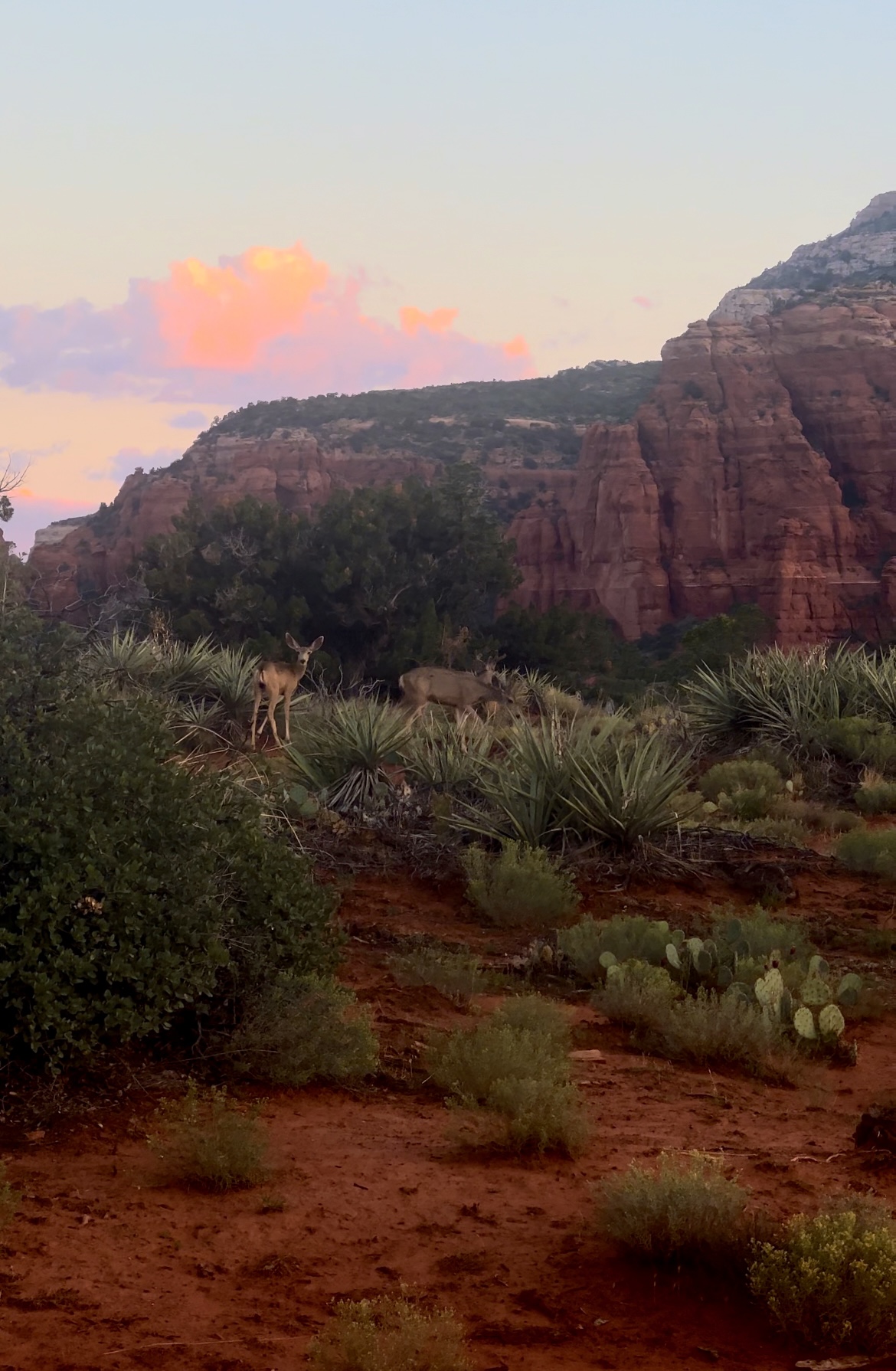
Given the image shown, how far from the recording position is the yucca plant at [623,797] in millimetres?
11039

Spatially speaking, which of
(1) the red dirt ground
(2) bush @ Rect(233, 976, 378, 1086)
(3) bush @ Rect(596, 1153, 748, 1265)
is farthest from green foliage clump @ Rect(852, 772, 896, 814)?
(3) bush @ Rect(596, 1153, 748, 1265)

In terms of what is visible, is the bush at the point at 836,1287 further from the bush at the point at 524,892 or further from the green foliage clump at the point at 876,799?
the green foliage clump at the point at 876,799

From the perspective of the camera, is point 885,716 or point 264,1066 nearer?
point 264,1066

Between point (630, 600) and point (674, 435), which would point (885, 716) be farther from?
point (674, 435)

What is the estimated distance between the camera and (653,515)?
72688 millimetres

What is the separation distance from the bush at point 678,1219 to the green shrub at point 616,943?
401 centimetres

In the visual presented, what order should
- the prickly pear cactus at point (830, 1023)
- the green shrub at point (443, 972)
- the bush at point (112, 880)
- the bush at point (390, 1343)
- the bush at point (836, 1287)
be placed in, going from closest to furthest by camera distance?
1. the bush at point (390, 1343)
2. the bush at point (836, 1287)
3. the bush at point (112, 880)
4. the prickly pear cactus at point (830, 1023)
5. the green shrub at point (443, 972)

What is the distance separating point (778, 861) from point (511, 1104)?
6830 mm

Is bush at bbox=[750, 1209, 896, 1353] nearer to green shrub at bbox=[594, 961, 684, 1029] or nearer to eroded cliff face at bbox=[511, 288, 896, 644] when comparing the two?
green shrub at bbox=[594, 961, 684, 1029]

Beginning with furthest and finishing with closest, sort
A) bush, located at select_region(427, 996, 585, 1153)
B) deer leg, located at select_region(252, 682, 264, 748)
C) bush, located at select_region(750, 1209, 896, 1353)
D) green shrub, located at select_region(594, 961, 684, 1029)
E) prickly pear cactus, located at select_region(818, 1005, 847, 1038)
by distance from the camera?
deer leg, located at select_region(252, 682, 264, 748) < green shrub, located at select_region(594, 961, 684, 1029) < prickly pear cactus, located at select_region(818, 1005, 847, 1038) < bush, located at select_region(427, 996, 585, 1153) < bush, located at select_region(750, 1209, 896, 1353)

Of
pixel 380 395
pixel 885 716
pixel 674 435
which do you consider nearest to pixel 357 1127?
pixel 885 716

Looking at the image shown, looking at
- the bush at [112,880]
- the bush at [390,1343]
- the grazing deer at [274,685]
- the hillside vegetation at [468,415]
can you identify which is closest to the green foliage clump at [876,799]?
the grazing deer at [274,685]

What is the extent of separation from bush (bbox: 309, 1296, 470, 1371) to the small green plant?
1219mm

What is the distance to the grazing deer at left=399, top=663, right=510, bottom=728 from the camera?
20078 mm
